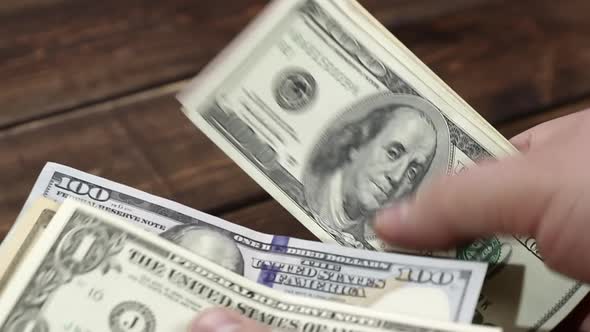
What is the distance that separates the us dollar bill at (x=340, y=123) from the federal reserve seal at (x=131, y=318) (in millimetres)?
156

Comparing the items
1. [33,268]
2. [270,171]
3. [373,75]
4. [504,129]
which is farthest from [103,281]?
[504,129]

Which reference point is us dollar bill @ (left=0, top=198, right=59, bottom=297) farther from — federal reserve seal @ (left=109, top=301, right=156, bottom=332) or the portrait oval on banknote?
the portrait oval on banknote

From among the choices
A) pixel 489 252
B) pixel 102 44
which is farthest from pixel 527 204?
pixel 102 44

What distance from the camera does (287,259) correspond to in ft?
1.97

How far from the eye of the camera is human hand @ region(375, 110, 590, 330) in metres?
0.49

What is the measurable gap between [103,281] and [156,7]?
322 mm

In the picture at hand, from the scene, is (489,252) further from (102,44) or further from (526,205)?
(102,44)

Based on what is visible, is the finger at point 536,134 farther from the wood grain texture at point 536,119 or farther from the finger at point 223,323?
the finger at point 223,323

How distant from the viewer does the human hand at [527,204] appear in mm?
490

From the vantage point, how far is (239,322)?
1.58 ft

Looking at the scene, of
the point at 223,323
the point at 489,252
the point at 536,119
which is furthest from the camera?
the point at 536,119

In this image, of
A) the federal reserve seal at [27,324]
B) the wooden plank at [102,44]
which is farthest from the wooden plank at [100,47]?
the federal reserve seal at [27,324]

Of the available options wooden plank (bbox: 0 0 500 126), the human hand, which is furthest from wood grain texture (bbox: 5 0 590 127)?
the human hand

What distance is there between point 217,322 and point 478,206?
186 millimetres
